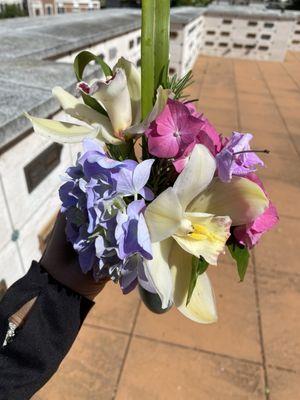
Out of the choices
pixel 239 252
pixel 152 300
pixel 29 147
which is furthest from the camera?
pixel 29 147

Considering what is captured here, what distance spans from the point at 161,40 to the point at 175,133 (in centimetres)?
27

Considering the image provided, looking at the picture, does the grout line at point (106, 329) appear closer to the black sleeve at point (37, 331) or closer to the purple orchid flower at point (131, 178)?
the black sleeve at point (37, 331)

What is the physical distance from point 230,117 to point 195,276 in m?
6.76

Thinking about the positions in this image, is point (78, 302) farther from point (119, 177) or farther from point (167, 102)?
point (167, 102)

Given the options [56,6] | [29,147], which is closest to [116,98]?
[29,147]

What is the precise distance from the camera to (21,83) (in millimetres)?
2721

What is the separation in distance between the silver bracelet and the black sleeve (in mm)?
10

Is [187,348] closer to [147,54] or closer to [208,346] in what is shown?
[208,346]

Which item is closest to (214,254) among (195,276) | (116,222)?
(195,276)

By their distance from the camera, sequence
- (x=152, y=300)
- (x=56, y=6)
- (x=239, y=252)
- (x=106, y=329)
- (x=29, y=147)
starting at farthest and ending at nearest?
(x=56, y=6) → (x=106, y=329) → (x=29, y=147) → (x=152, y=300) → (x=239, y=252)

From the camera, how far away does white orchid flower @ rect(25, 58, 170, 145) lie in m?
1.01

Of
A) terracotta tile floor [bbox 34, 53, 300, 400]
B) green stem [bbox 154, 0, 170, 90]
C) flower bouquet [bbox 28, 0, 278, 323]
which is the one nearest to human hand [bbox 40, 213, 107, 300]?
flower bouquet [bbox 28, 0, 278, 323]

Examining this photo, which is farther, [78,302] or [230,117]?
[230,117]

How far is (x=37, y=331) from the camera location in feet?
3.79
